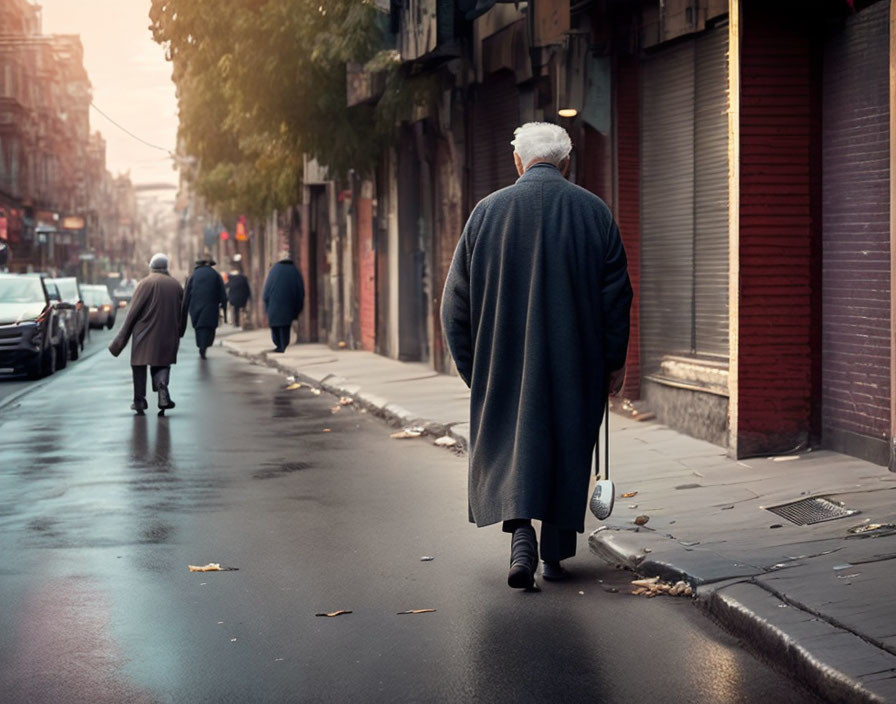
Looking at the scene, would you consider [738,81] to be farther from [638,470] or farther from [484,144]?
[484,144]

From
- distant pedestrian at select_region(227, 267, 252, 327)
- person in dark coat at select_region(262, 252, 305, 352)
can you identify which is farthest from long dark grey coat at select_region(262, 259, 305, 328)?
distant pedestrian at select_region(227, 267, 252, 327)

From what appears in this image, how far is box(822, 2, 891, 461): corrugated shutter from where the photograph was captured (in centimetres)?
995

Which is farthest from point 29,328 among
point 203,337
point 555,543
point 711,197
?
point 555,543

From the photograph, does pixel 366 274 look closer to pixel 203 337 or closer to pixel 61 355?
pixel 203 337

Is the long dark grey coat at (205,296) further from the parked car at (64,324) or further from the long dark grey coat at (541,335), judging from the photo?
the long dark grey coat at (541,335)

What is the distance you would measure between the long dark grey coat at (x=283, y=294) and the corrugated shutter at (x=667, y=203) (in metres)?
15.3

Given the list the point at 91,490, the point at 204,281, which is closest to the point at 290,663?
the point at 91,490

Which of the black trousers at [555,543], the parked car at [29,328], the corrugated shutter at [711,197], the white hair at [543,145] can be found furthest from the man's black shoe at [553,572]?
the parked car at [29,328]

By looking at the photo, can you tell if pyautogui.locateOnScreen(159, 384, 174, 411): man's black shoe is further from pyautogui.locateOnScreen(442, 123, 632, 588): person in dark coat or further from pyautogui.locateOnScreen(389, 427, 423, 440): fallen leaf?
pyautogui.locateOnScreen(442, 123, 632, 588): person in dark coat

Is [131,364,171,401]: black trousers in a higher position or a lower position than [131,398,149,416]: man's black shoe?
higher

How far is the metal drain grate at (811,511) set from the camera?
814cm

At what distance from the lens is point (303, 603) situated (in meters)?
6.65

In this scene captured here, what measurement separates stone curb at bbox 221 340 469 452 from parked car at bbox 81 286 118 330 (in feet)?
87.4

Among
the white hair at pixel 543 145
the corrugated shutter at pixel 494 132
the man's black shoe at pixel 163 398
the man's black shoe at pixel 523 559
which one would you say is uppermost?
the corrugated shutter at pixel 494 132
